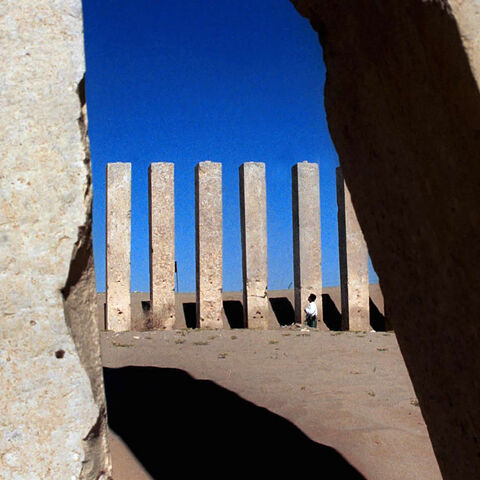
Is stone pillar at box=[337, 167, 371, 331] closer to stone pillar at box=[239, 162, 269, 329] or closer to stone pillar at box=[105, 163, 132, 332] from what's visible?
stone pillar at box=[239, 162, 269, 329]

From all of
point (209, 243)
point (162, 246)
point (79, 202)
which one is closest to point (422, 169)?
point (79, 202)

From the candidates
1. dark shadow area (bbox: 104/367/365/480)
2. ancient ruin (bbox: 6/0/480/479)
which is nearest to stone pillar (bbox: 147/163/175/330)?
dark shadow area (bbox: 104/367/365/480)

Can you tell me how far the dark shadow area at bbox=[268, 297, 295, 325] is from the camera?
530 inches

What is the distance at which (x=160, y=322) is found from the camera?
39.7 ft

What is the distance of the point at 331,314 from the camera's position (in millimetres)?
13898

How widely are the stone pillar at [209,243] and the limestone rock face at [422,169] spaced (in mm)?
9542

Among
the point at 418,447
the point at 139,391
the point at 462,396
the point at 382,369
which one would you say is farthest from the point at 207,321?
the point at 462,396

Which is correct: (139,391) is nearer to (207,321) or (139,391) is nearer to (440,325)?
(440,325)

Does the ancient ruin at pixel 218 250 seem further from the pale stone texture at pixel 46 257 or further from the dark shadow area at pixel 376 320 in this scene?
the pale stone texture at pixel 46 257

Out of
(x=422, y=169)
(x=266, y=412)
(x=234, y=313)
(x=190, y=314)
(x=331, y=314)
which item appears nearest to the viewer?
(x=422, y=169)

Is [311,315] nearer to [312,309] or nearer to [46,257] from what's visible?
[312,309]

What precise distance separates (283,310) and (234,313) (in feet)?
4.05

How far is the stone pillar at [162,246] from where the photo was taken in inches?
478

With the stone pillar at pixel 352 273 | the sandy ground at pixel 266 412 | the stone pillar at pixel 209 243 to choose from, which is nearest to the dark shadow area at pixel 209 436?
the sandy ground at pixel 266 412
